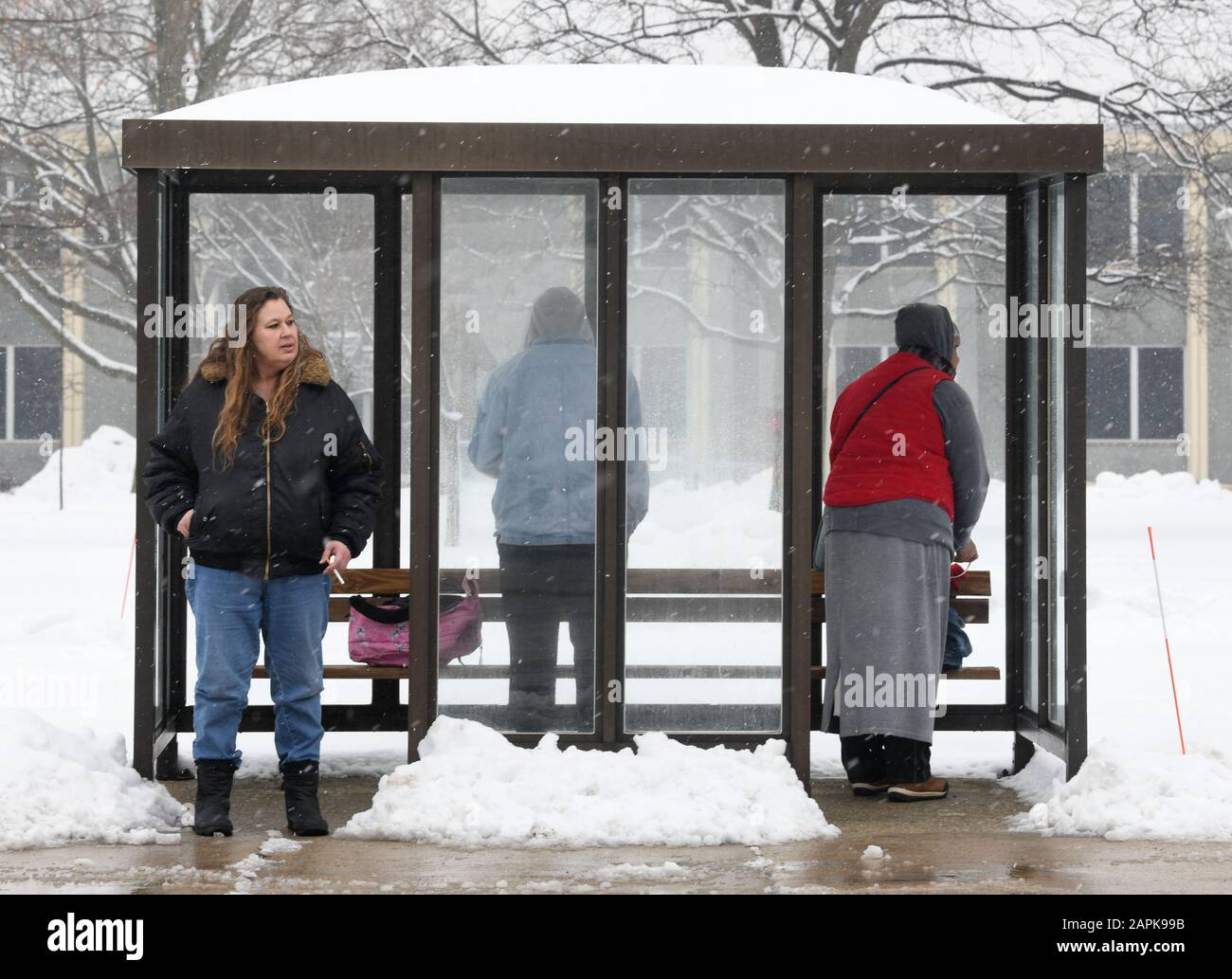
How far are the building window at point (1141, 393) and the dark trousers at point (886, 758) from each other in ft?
76.9

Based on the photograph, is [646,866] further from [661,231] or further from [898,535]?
[661,231]

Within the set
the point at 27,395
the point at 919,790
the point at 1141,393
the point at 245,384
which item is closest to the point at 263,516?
the point at 245,384

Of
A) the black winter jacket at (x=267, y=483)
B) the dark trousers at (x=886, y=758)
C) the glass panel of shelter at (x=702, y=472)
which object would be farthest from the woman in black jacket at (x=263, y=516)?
the dark trousers at (x=886, y=758)

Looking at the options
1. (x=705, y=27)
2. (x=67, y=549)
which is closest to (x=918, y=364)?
(x=705, y=27)

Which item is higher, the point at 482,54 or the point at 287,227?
the point at 482,54

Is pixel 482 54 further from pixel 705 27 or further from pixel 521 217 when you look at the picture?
pixel 521 217

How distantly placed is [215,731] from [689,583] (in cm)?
188

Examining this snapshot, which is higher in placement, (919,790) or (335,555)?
(335,555)

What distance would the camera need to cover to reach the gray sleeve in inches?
238

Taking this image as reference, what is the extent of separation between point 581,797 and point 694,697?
959 mm

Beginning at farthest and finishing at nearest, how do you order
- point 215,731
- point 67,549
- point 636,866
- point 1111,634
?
point 67,549 < point 1111,634 < point 215,731 < point 636,866

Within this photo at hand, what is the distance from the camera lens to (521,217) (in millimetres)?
6242

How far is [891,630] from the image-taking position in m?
6.13

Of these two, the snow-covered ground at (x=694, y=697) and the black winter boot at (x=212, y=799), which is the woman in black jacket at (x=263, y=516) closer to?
the black winter boot at (x=212, y=799)
